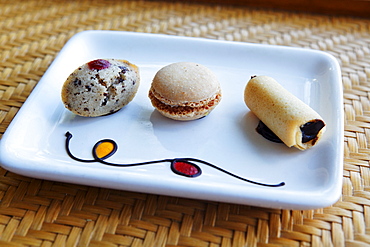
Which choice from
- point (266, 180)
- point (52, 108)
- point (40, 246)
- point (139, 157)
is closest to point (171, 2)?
point (52, 108)

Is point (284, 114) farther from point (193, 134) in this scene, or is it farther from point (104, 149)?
point (104, 149)

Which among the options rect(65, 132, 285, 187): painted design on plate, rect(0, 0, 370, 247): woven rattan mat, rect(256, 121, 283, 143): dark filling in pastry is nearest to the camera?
rect(0, 0, 370, 247): woven rattan mat

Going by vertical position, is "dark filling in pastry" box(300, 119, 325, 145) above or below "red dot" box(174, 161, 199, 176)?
above

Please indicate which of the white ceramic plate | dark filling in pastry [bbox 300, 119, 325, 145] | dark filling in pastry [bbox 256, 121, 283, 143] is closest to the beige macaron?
the white ceramic plate

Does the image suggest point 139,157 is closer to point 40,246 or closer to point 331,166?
point 40,246

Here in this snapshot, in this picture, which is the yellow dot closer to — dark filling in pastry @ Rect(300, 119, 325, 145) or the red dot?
the red dot

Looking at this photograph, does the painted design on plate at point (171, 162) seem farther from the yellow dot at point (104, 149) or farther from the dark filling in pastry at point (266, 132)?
the dark filling in pastry at point (266, 132)
